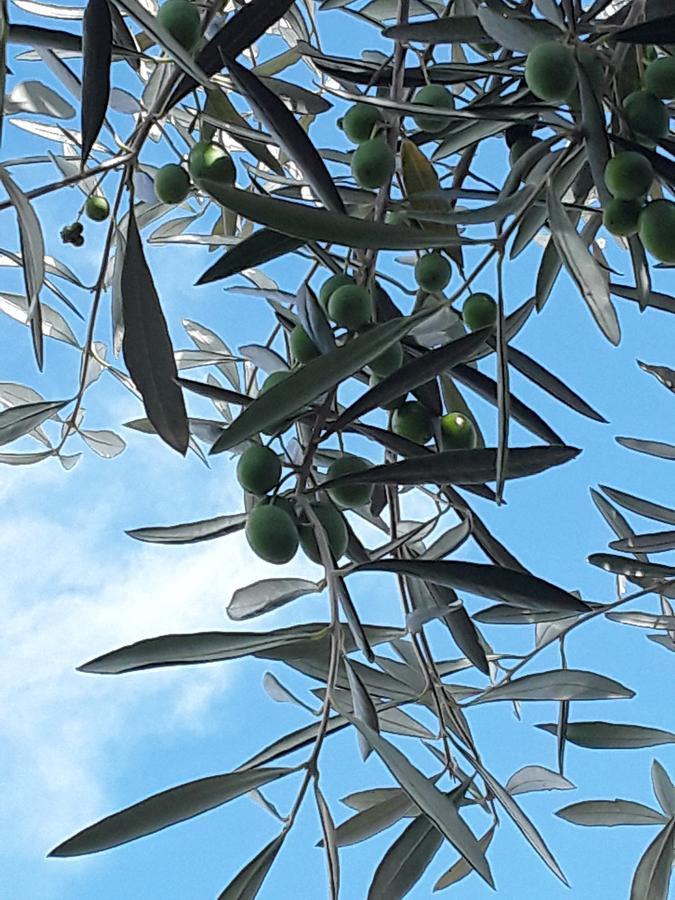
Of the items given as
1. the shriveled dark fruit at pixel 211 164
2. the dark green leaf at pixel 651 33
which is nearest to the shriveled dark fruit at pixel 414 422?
the shriveled dark fruit at pixel 211 164

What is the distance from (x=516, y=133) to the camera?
3.04 ft

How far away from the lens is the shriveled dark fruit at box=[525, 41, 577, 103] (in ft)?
2.41

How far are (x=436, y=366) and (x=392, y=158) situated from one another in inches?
7.6

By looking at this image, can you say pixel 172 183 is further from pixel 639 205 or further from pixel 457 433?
pixel 639 205

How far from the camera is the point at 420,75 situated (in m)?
1.00

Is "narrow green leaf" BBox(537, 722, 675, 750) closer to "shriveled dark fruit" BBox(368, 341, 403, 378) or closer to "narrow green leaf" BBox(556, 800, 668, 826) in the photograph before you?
"narrow green leaf" BBox(556, 800, 668, 826)

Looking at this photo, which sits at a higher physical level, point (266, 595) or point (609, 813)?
point (266, 595)

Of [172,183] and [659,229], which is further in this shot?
[172,183]

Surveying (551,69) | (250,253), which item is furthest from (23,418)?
(551,69)

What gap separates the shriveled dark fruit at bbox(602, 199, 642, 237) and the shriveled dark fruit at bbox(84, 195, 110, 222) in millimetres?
696

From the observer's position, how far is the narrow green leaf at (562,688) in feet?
3.29

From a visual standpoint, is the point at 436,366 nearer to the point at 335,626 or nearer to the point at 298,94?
the point at 335,626

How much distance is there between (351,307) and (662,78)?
0.27 metres

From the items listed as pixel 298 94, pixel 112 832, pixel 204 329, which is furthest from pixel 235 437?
pixel 204 329
